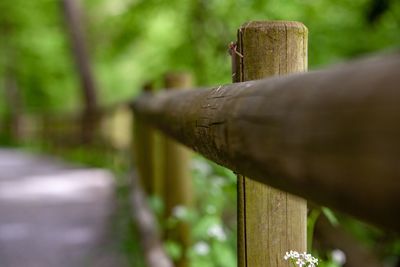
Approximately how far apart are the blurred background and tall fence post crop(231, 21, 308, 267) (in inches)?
25.0

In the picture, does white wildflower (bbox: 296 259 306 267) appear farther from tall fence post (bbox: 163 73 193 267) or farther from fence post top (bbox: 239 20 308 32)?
tall fence post (bbox: 163 73 193 267)

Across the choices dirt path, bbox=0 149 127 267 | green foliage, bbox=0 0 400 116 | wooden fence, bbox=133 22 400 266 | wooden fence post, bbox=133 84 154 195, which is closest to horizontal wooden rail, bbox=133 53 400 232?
wooden fence, bbox=133 22 400 266

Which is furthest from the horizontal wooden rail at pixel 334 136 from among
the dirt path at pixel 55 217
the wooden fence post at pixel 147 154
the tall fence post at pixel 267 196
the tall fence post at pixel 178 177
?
the wooden fence post at pixel 147 154

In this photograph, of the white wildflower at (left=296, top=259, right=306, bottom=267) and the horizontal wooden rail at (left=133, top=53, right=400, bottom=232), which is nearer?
the horizontal wooden rail at (left=133, top=53, right=400, bottom=232)

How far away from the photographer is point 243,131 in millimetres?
1113

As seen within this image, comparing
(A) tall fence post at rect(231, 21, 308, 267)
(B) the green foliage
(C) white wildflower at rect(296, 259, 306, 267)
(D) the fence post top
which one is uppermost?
(B) the green foliage

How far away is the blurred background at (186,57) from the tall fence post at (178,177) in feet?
0.28

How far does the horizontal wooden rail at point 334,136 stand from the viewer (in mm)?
708

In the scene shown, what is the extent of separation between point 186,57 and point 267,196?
17.6ft

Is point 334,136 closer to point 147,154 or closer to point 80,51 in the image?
point 147,154

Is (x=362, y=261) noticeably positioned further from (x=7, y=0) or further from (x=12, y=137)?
(x=12, y=137)

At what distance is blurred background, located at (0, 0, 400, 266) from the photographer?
10.5ft

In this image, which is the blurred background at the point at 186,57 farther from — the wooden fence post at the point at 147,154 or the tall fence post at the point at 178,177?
the wooden fence post at the point at 147,154

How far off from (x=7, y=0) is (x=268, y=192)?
66.6 ft
